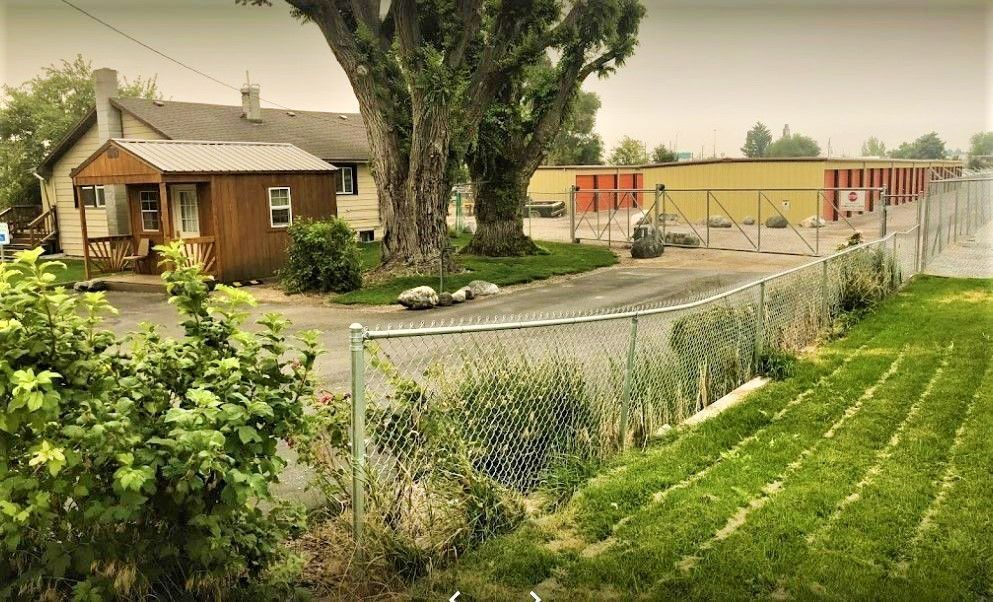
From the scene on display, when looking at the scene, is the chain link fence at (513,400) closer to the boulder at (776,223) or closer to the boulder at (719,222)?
the boulder at (719,222)

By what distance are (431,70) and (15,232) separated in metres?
14.3

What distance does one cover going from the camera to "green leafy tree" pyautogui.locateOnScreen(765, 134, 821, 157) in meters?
2.36

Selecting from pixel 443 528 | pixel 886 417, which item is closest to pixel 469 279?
pixel 886 417

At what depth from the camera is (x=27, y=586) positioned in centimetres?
246

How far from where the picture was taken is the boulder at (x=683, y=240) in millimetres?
20031

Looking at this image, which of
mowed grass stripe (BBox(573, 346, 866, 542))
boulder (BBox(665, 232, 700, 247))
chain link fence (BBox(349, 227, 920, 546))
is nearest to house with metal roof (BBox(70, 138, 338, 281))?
boulder (BBox(665, 232, 700, 247))

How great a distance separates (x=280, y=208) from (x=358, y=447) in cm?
1356

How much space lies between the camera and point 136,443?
2232 mm

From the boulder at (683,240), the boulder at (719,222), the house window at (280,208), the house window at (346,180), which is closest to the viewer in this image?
the house window at (280,208)

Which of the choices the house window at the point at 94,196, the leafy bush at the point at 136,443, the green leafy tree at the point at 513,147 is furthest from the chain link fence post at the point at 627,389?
the house window at the point at 94,196

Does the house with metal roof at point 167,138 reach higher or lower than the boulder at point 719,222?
higher

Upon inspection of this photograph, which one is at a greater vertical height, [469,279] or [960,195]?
[960,195]

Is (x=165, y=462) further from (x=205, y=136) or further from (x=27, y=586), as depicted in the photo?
(x=205, y=136)

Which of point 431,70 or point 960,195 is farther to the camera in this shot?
point 960,195
